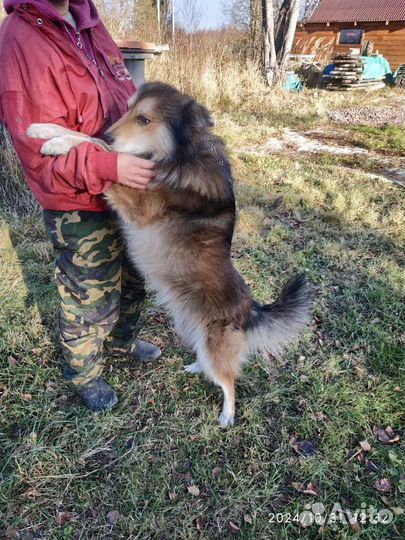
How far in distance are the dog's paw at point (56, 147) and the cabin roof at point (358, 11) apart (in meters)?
24.6

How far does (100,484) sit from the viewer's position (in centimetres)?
198

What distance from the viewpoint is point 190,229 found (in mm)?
2047

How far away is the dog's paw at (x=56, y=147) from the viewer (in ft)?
5.20

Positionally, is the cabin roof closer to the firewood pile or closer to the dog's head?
the firewood pile

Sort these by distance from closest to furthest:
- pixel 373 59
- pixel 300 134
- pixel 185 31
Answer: pixel 300 134 → pixel 185 31 → pixel 373 59

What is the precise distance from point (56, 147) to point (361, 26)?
25.5 meters

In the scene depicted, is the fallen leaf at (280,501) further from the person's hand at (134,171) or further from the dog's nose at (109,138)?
the dog's nose at (109,138)

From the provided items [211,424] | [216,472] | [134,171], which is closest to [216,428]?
[211,424]

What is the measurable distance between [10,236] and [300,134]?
6.37m

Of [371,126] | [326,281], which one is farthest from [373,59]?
[326,281]

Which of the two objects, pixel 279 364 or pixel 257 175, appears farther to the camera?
pixel 257 175

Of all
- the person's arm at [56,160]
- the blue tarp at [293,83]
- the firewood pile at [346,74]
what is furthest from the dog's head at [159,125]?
the firewood pile at [346,74]

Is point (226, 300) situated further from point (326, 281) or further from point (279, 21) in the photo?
point (279, 21)

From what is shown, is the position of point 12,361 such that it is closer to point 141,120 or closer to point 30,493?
point 30,493
